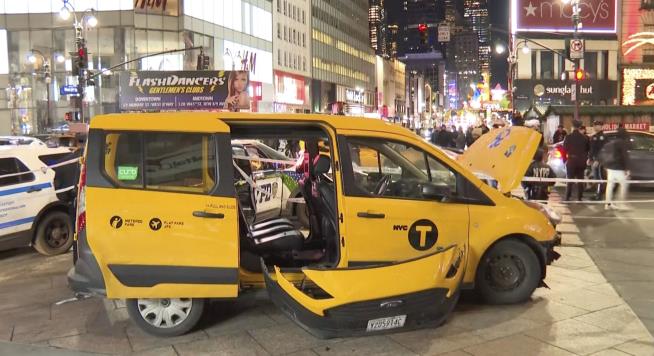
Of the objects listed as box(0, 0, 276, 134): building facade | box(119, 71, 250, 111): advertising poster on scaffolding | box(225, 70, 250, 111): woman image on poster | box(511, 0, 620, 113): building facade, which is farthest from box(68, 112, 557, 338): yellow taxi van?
box(0, 0, 276, 134): building facade

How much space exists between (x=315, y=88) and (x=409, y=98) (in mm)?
78092

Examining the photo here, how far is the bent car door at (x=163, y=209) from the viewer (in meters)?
5.00

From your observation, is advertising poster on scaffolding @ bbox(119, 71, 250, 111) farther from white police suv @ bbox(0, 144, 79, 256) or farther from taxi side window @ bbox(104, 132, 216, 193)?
taxi side window @ bbox(104, 132, 216, 193)

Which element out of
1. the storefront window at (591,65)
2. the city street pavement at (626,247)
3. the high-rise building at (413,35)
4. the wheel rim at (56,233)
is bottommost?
the city street pavement at (626,247)

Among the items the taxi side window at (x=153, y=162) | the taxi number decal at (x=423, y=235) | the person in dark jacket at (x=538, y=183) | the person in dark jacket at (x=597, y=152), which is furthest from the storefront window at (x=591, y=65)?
the taxi side window at (x=153, y=162)

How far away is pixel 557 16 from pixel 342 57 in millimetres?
62441

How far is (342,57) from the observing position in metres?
101

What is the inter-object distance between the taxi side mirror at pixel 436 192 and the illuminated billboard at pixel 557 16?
Result: 38.6m

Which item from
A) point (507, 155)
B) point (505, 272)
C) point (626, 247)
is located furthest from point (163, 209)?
point (626, 247)

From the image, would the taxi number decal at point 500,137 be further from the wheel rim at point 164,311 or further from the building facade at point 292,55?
the building facade at point 292,55

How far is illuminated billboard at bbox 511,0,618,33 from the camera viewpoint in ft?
134

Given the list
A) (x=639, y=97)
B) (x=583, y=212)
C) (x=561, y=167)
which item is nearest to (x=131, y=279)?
(x=583, y=212)

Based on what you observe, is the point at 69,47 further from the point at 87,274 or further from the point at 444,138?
the point at 87,274

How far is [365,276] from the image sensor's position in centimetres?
496
